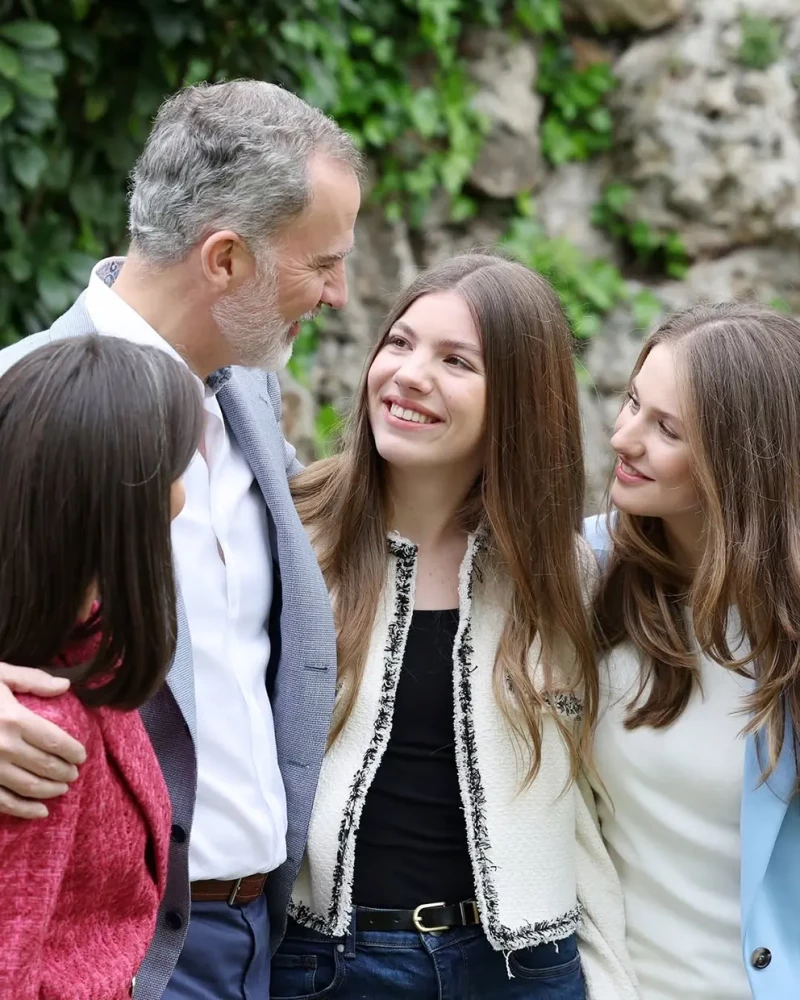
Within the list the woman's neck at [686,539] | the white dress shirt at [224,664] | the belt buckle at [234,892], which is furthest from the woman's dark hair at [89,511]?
the woman's neck at [686,539]

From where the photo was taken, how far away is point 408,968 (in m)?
2.08

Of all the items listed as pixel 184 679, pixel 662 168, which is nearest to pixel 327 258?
pixel 184 679

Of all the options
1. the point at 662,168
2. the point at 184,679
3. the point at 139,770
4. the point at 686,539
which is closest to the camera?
the point at 139,770

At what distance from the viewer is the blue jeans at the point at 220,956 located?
6.38 feet

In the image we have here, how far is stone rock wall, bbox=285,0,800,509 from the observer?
5.49m

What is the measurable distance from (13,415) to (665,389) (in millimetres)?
1317

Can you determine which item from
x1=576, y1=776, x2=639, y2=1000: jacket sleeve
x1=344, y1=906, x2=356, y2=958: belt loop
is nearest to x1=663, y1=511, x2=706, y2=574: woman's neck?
x1=576, y1=776, x2=639, y2=1000: jacket sleeve

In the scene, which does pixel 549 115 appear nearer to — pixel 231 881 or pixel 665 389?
pixel 665 389

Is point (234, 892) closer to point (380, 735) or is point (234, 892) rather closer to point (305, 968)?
point (305, 968)

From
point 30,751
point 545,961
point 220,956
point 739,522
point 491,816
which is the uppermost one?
point 739,522

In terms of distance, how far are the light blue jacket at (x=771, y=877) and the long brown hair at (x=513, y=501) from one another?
1.04ft

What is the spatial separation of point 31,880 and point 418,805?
0.99 metres

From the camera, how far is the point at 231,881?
199cm

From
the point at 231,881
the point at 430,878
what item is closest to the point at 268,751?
the point at 231,881
